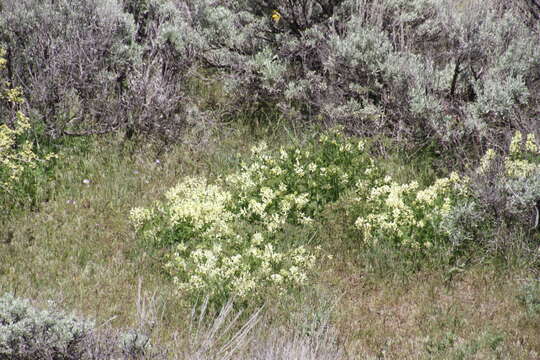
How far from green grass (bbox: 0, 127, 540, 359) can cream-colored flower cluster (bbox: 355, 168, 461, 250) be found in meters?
0.18

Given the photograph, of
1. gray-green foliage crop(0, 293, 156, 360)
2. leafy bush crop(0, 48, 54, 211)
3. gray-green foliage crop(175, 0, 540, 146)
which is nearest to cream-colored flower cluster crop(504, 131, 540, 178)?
gray-green foliage crop(175, 0, 540, 146)

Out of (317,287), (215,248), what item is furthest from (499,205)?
(215,248)

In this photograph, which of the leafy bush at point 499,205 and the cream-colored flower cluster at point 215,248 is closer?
the cream-colored flower cluster at point 215,248

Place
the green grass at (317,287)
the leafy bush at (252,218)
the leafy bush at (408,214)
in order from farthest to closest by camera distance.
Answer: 1. the leafy bush at (408,214)
2. the leafy bush at (252,218)
3. the green grass at (317,287)

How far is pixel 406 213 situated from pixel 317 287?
123 centimetres

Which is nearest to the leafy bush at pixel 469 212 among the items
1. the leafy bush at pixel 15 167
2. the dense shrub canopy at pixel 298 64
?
the dense shrub canopy at pixel 298 64

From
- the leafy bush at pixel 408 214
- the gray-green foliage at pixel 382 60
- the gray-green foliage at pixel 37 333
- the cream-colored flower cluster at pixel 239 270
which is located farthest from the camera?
the gray-green foliage at pixel 382 60

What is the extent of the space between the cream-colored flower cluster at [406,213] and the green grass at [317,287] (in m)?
0.18

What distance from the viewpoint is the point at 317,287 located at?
518 cm

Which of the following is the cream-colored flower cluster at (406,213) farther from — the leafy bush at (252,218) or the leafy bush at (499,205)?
the leafy bush at (252,218)

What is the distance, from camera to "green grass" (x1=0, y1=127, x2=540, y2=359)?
4.67 m

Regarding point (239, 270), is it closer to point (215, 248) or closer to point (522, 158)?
point (215, 248)

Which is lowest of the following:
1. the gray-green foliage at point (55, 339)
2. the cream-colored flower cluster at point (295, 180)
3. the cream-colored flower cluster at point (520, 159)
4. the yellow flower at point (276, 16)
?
the cream-colored flower cluster at point (295, 180)

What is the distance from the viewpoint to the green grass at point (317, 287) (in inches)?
184
